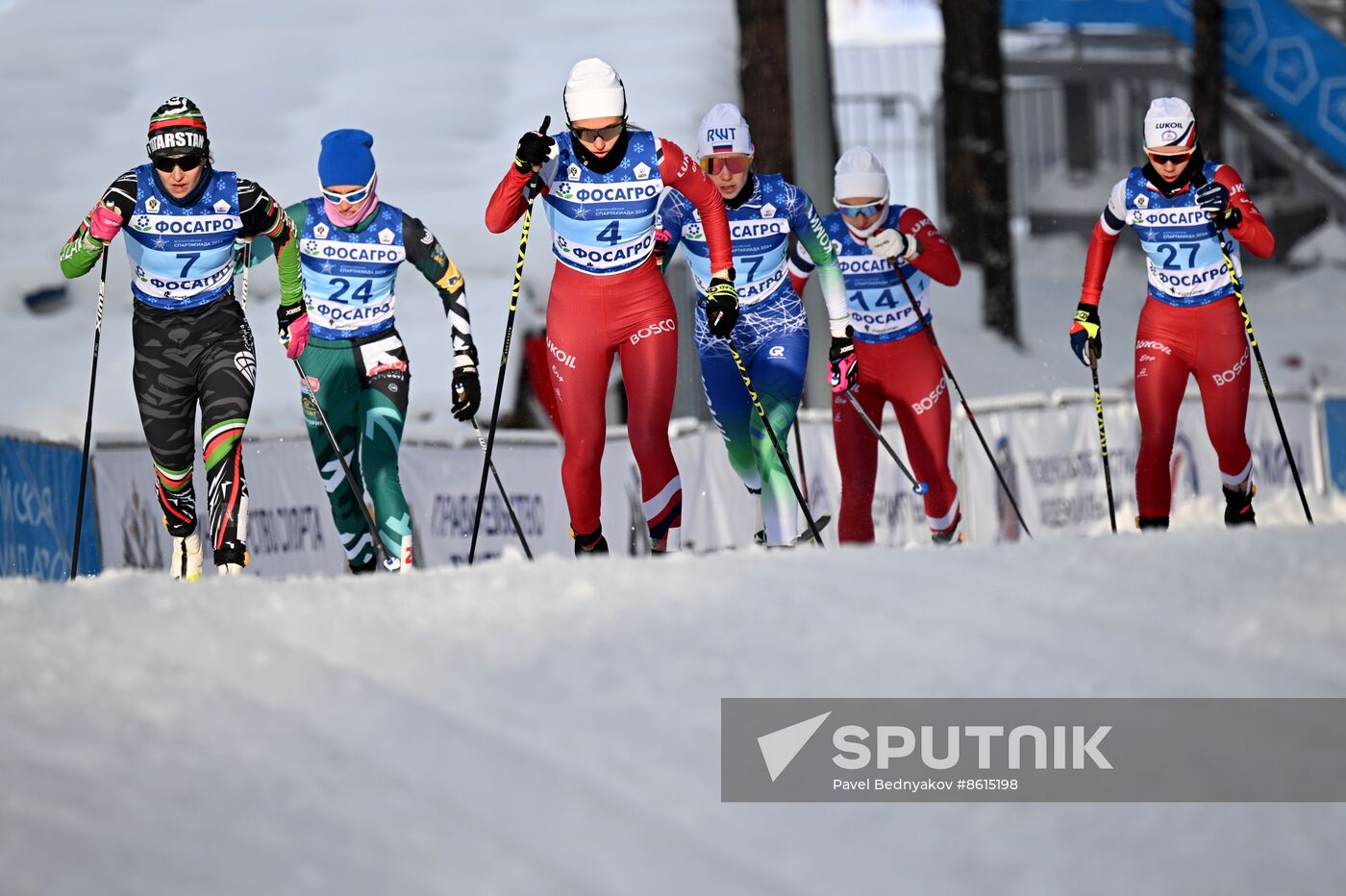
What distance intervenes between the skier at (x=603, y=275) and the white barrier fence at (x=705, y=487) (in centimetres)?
288

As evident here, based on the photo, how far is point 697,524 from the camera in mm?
11773

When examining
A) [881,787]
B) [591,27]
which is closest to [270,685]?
[881,787]

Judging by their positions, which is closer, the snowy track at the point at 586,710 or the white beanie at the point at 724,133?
the snowy track at the point at 586,710

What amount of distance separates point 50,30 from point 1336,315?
55.4 feet

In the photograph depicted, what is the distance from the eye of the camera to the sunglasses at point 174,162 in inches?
259

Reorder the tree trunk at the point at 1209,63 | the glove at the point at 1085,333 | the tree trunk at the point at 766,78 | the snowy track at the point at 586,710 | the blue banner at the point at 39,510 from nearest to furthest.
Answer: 1. the snowy track at the point at 586,710
2. the glove at the point at 1085,333
3. the blue banner at the point at 39,510
4. the tree trunk at the point at 766,78
5. the tree trunk at the point at 1209,63

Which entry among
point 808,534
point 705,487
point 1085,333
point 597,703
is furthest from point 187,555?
point 705,487

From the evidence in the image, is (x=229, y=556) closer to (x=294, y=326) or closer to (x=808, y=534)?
(x=294, y=326)

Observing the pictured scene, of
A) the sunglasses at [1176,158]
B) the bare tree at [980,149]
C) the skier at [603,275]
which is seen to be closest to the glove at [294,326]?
the skier at [603,275]

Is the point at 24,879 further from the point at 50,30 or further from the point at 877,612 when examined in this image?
the point at 50,30

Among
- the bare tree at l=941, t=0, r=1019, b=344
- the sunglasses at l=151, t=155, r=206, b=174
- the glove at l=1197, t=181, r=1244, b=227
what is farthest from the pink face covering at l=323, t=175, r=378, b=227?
the bare tree at l=941, t=0, r=1019, b=344

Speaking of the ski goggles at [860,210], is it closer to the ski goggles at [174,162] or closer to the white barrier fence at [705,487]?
the white barrier fence at [705,487]

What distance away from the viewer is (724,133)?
736 centimetres

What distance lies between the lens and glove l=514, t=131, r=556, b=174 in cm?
634
